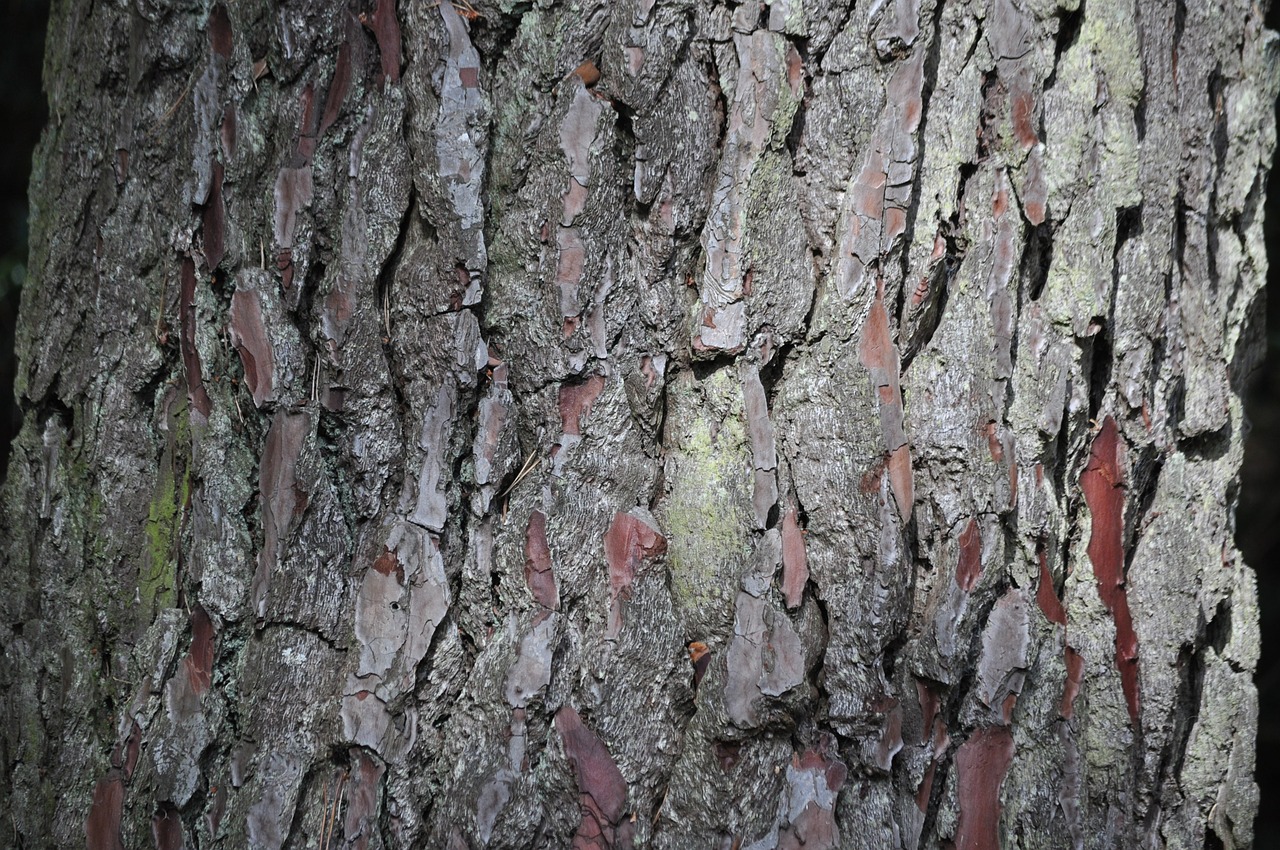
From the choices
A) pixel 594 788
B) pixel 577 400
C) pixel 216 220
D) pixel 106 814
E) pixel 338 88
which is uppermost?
pixel 338 88

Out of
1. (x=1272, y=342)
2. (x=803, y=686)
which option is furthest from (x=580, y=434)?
(x=1272, y=342)

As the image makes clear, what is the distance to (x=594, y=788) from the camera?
0.84 m

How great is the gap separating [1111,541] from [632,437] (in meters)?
0.52

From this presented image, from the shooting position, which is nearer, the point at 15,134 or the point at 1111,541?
the point at 1111,541

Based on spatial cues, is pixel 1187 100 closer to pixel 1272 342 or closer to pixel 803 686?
pixel 803 686

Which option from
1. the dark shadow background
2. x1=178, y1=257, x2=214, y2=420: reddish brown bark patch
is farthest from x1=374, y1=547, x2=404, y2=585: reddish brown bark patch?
the dark shadow background

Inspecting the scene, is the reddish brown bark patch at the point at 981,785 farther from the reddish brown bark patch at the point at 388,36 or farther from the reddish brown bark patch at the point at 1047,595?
the reddish brown bark patch at the point at 388,36

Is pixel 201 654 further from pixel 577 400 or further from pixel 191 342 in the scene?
pixel 577 400

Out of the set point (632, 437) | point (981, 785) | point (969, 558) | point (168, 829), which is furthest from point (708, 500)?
point (168, 829)

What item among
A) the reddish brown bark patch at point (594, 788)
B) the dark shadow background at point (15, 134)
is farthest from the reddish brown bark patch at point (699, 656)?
the dark shadow background at point (15, 134)

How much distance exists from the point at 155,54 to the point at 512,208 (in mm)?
429

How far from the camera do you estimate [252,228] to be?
892 mm

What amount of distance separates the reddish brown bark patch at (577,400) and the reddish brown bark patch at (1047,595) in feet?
1.53

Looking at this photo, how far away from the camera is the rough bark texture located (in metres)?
0.85
